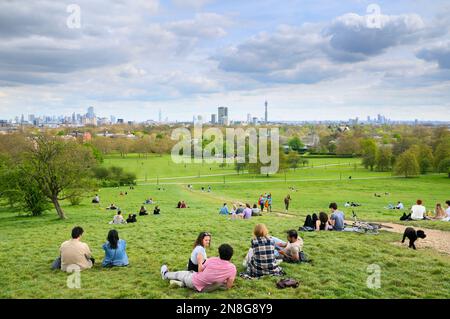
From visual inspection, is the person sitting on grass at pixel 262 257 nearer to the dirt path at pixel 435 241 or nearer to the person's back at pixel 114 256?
the person's back at pixel 114 256

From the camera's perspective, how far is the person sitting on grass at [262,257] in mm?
9336

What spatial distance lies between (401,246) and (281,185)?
55.3 meters

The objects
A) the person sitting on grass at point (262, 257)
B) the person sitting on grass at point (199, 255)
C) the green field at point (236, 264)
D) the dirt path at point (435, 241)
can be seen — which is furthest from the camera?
the dirt path at point (435, 241)

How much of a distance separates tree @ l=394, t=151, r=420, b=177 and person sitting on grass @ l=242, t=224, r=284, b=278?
7826 cm

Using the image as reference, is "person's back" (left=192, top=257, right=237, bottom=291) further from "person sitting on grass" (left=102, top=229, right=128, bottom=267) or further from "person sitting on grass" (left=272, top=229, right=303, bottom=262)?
"person sitting on grass" (left=102, top=229, right=128, bottom=267)

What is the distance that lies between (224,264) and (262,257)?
1287mm

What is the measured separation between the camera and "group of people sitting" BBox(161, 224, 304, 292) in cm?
850

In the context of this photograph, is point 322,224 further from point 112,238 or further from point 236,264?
point 112,238

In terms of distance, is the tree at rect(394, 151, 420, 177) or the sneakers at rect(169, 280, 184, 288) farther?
the tree at rect(394, 151, 420, 177)

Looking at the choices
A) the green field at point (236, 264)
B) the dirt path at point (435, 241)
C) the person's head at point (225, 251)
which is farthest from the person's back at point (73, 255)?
the dirt path at point (435, 241)

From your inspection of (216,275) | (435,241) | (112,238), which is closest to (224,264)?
(216,275)

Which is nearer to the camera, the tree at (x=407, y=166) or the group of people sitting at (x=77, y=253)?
the group of people sitting at (x=77, y=253)

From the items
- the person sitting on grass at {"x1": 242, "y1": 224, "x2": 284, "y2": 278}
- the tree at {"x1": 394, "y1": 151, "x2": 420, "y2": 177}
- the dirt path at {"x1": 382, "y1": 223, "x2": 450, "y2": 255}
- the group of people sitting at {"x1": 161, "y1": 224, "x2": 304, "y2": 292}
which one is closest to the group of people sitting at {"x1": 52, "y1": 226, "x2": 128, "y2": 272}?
the group of people sitting at {"x1": 161, "y1": 224, "x2": 304, "y2": 292}
